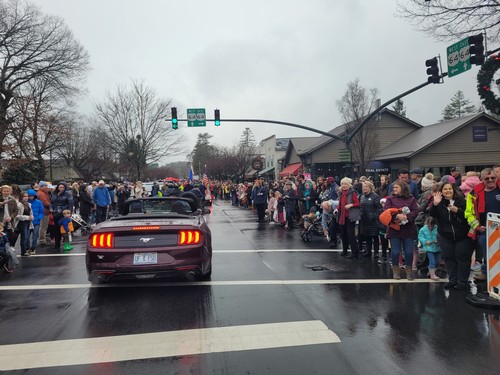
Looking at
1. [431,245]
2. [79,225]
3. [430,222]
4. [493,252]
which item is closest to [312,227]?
[430,222]

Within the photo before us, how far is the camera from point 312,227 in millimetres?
11531

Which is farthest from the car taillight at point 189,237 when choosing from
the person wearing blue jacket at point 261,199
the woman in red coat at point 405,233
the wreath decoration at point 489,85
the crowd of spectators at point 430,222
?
the wreath decoration at point 489,85

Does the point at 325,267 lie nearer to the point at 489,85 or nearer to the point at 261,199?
the point at 261,199

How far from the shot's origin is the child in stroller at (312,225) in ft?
37.2

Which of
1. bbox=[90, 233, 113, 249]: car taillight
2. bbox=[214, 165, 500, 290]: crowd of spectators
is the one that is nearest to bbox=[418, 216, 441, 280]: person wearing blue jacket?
bbox=[214, 165, 500, 290]: crowd of spectators

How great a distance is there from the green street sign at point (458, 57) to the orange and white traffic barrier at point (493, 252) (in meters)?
8.65

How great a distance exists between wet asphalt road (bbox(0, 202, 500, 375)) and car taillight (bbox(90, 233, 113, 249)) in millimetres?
764

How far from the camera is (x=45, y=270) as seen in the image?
7.99 m

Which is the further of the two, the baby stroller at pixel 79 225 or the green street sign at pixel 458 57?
the green street sign at pixel 458 57

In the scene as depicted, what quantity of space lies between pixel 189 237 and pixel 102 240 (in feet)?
4.20

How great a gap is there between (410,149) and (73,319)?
2918 centimetres

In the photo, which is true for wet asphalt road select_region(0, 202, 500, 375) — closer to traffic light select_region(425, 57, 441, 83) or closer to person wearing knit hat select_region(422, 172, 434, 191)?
person wearing knit hat select_region(422, 172, 434, 191)

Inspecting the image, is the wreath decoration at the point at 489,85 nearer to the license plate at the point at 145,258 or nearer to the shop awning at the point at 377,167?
the shop awning at the point at 377,167

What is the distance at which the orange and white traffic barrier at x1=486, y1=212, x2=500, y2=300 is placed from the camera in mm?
5289
